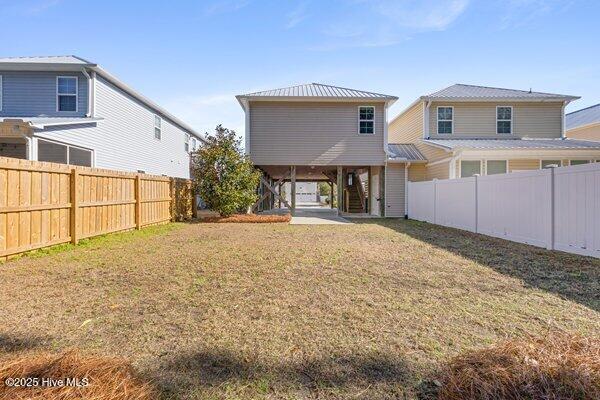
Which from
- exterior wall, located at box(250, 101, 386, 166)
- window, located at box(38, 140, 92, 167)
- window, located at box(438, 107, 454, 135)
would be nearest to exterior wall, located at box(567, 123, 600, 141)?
window, located at box(438, 107, 454, 135)

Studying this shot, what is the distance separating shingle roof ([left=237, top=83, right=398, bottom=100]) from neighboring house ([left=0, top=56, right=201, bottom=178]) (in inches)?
208

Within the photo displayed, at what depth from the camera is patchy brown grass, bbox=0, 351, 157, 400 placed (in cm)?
176

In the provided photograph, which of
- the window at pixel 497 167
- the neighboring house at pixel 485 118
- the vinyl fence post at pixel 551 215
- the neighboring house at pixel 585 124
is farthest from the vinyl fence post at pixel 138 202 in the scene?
the neighboring house at pixel 585 124

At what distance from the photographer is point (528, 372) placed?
1.98m

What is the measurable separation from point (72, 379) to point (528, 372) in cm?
266

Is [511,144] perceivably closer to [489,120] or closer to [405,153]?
[489,120]

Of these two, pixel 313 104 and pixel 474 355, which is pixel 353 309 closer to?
pixel 474 355

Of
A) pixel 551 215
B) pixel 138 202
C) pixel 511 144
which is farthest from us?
pixel 511 144

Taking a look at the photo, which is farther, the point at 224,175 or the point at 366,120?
the point at 366,120

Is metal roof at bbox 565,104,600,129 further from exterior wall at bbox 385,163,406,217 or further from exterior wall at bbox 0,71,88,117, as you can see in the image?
exterior wall at bbox 0,71,88,117

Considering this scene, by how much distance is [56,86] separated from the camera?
1259cm

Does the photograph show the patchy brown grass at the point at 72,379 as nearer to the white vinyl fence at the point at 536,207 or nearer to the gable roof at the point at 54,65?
the white vinyl fence at the point at 536,207

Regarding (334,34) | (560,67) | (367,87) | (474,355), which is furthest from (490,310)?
(367,87)

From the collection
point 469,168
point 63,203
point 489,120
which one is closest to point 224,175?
point 63,203
